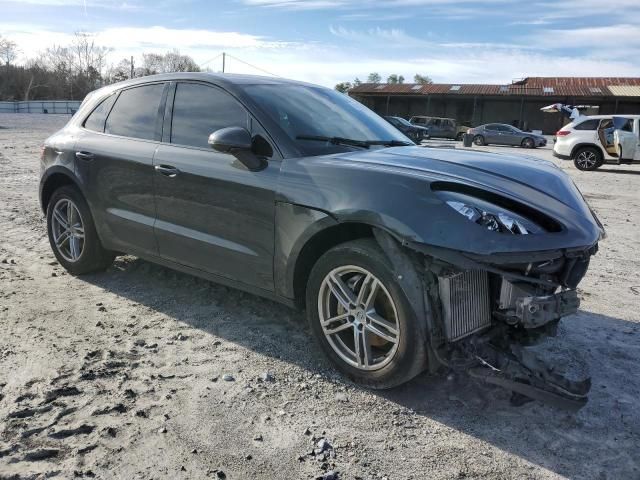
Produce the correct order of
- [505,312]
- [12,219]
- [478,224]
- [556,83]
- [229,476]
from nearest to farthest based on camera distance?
[229,476], [478,224], [505,312], [12,219], [556,83]

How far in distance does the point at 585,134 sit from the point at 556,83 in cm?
3642

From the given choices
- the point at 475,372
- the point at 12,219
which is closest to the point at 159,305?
the point at 475,372

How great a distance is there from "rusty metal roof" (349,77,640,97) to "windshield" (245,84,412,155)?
1732 inches

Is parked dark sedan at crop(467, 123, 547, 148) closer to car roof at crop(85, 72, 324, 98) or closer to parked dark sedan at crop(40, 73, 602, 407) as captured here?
parked dark sedan at crop(40, 73, 602, 407)

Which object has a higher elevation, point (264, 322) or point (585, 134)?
point (585, 134)

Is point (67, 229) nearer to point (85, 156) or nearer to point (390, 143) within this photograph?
point (85, 156)

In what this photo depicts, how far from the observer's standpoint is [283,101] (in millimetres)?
3889

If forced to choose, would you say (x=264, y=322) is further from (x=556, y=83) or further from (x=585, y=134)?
(x=556, y=83)

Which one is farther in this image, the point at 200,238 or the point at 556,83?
the point at 556,83

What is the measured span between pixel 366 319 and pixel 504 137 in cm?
3150

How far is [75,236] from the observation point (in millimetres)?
5020

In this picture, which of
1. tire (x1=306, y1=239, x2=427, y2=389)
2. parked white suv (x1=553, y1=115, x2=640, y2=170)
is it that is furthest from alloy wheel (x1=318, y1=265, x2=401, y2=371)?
parked white suv (x1=553, y1=115, x2=640, y2=170)

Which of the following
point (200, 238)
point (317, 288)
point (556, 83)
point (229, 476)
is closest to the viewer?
point (229, 476)

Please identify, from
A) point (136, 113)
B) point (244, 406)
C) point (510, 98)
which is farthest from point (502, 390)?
point (510, 98)
